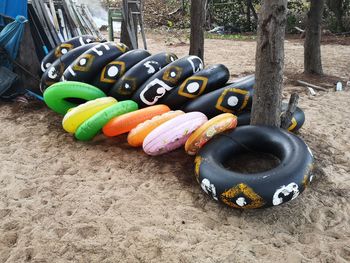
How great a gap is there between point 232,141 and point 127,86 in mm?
1640

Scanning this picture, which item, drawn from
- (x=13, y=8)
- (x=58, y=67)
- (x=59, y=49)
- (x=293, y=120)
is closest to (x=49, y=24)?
(x=13, y=8)

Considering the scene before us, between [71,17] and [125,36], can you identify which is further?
[125,36]

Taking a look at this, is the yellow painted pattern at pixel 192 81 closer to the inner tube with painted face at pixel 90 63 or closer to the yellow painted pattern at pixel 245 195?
the inner tube with painted face at pixel 90 63

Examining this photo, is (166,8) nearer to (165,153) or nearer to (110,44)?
(110,44)

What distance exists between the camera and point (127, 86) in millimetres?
4426

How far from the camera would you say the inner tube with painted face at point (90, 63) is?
4656 millimetres

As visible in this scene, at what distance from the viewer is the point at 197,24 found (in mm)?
6277

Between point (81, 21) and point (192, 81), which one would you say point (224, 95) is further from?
point (81, 21)

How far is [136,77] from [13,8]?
272cm

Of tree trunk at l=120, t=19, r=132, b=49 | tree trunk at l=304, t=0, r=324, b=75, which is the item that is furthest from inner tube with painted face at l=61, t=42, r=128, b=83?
tree trunk at l=304, t=0, r=324, b=75

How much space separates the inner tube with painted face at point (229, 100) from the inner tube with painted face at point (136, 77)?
0.87m

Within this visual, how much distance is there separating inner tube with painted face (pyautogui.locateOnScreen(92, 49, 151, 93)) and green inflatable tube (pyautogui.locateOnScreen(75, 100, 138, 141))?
63 cm

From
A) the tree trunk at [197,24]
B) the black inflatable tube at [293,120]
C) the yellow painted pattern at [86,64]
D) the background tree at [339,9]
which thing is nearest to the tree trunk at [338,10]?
the background tree at [339,9]

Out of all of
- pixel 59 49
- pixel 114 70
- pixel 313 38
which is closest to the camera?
pixel 114 70
